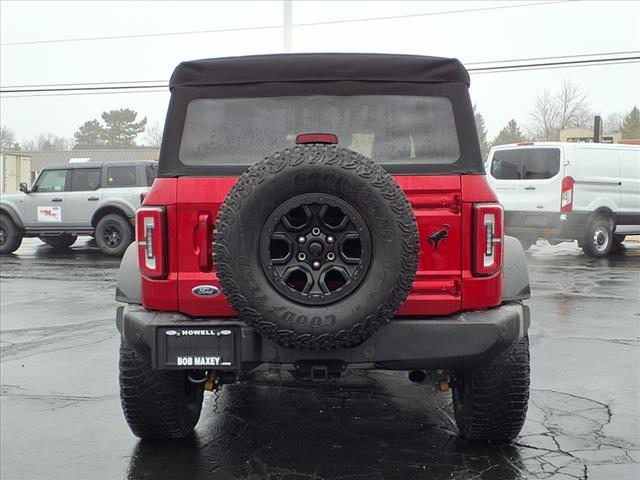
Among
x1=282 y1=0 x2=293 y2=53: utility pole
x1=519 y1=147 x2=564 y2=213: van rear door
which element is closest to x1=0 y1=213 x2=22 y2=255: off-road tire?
x1=282 y1=0 x2=293 y2=53: utility pole

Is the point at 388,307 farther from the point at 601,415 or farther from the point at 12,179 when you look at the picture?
the point at 12,179

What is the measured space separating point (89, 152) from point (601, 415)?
63.1m

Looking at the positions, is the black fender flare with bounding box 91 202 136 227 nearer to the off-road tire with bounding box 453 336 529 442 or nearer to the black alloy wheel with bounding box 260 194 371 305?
the off-road tire with bounding box 453 336 529 442

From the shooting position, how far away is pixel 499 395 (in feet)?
11.3

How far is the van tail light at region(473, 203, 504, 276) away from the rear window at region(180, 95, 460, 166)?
1.28 ft

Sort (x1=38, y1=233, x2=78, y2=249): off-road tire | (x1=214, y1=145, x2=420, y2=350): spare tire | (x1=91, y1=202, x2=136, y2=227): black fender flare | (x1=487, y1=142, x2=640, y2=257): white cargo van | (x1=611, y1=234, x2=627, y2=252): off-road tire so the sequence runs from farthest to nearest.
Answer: (x1=38, y1=233, x2=78, y2=249): off-road tire → (x1=611, y1=234, x2=627, y2=252): off-road tire → (x1=91, y1=202, x2=136, y2=227): black fender flare → (x1=487, y1=142, x2=640, y2=257): white cargo van → (x1=214, y1=145, x2=420, y2=350): spare tire

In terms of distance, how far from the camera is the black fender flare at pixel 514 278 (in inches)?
135

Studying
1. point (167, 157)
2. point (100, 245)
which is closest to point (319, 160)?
point (167, 157)

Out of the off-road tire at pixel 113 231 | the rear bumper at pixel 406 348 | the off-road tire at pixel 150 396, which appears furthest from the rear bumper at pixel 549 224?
the off-road tire at pixel 150 396

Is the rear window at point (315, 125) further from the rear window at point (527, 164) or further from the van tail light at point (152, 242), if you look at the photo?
the rear window at point (527, 164)

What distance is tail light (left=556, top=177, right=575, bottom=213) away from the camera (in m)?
12.3

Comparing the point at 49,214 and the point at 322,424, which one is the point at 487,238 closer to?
the point at 322,424

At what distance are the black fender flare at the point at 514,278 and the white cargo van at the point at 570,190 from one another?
9.28 metres

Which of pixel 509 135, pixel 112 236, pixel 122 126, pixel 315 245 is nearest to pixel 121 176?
pixel 112 236
